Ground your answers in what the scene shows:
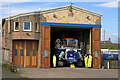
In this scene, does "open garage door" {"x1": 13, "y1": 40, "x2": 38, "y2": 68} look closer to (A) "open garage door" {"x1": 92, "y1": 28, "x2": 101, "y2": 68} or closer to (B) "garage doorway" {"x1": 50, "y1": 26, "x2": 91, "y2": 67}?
(B) "garage doorway" {"x1": 50, "y1": 26, "x2": 91, "y2": 67}

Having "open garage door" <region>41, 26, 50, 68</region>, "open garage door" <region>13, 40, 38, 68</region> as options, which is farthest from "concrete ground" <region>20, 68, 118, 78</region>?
"open garage door" <region>13, 40, 38, 68</region>

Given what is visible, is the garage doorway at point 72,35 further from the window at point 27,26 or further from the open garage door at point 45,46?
the window at point 27,26

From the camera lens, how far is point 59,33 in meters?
29.3

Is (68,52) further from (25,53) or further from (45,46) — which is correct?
(25,53)

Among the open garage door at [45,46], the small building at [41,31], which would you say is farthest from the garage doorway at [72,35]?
the open garage door at [45,46]

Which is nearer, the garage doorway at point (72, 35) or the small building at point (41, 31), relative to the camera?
the small building at point (41, 31)

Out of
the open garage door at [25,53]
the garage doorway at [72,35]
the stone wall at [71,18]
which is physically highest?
the stone wall at [71,18]

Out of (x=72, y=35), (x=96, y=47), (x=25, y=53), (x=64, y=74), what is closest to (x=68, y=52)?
(x=96, y=47)

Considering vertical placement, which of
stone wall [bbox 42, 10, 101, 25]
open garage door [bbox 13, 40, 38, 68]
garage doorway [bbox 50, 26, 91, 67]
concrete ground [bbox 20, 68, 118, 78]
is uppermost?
stone wall [bbox 42, 10, 101, 25]

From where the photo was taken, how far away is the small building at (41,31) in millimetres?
22203

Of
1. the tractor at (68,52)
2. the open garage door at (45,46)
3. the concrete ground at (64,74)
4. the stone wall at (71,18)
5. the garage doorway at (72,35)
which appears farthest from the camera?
the garage doorway at (72,35)

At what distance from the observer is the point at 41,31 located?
22391 millimetres

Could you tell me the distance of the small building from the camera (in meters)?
22.2

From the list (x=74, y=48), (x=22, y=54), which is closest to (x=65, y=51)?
(x=74, y=48)
